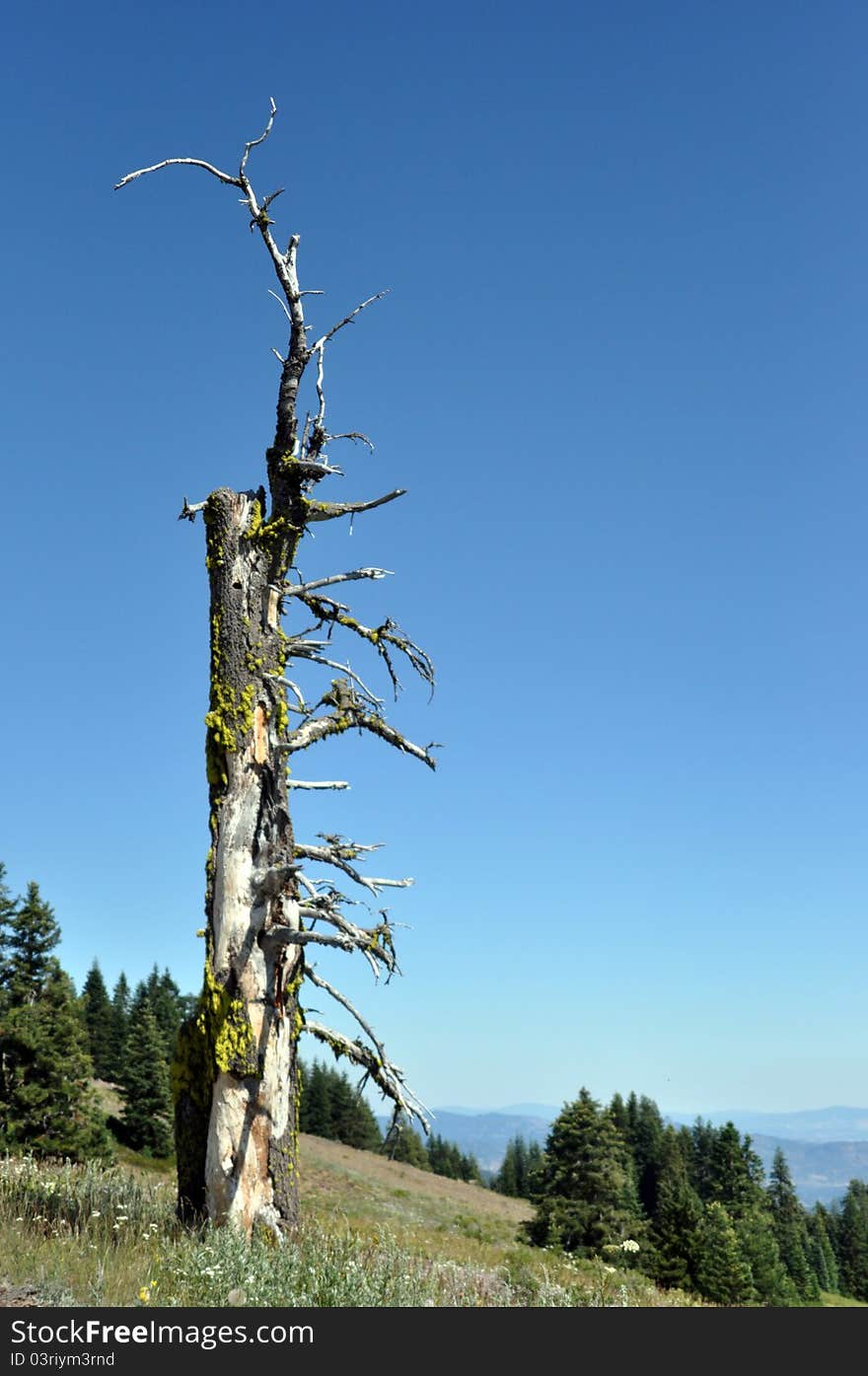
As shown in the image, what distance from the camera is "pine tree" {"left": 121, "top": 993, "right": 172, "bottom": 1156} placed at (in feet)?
194

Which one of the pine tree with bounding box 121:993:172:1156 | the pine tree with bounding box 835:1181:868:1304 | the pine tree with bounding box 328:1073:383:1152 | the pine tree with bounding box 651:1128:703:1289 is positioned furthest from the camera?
the pine tree with bounding box 835:1181:868:1304

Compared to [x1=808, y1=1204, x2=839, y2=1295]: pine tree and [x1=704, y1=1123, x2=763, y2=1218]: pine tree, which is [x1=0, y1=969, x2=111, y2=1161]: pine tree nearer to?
[x1=704, y1=1123, x2=763, y2=1218]: pine tree

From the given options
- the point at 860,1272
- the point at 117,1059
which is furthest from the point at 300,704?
the point at 860,1272

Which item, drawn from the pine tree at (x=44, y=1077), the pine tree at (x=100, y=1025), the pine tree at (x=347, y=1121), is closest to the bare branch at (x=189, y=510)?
the pine tree at (x=44, y=1077)

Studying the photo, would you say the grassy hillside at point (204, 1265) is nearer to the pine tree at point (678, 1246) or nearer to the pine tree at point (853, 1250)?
the pine tree at point (678, 1246)

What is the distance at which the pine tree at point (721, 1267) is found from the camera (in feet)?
158

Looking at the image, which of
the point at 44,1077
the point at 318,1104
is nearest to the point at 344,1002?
the point at 44,1077

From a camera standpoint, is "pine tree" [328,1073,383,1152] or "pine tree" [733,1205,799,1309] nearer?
"pine tree" [733,1205,799,1309]

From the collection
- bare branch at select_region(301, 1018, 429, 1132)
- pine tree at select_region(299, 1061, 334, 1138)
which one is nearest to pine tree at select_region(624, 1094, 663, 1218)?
pine tree at select_region(299, 1061, 334, 1138)

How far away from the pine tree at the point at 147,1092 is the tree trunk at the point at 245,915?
52633 mm

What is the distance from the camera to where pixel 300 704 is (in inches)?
480

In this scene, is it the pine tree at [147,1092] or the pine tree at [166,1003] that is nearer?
the pine tree at [147,1092]

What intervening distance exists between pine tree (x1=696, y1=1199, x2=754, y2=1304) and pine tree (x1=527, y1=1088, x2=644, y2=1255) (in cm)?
349
